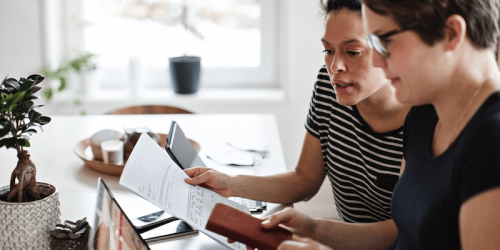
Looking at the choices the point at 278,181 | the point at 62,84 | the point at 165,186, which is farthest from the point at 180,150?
the point at 62,84

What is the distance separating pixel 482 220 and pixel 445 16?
0.30 m

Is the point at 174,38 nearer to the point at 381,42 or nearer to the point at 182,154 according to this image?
the point at 182,154

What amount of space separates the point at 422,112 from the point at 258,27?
210 cm

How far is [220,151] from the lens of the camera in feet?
5.79

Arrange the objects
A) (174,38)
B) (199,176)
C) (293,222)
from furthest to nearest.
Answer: (174,38) < (199,176) < (293,222)

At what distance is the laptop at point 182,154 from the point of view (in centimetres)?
121

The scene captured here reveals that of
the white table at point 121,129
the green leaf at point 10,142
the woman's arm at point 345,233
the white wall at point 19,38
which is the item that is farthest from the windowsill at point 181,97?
the green leaf at point 10,142

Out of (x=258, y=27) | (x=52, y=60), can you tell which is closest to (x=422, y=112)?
(x=258, y=27)

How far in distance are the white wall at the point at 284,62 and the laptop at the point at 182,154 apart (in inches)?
58.6

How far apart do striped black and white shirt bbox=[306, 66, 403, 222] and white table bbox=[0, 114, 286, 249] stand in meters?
0.20

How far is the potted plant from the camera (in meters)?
0.92

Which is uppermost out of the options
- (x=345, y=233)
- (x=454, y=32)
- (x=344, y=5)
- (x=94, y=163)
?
(x=344, y=5)

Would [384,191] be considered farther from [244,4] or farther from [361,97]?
[244,4]

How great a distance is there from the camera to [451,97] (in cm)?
79
